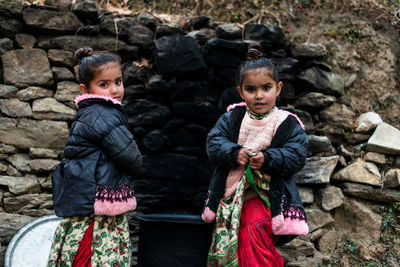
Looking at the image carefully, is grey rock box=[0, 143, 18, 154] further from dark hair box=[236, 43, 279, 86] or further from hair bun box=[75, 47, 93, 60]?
dark hair box=[236, 43, 279, 86]

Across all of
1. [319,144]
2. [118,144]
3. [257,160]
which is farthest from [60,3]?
[319,144]

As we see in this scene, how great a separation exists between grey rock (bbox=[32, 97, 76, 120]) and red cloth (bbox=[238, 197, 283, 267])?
208 centimetres

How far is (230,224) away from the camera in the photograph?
2178 millimetres

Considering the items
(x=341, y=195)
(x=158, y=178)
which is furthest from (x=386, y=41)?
(x=158, y=178)

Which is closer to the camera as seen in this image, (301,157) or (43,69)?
(301,157)

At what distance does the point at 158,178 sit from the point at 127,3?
80.1 inches

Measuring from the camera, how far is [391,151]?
10.8ft

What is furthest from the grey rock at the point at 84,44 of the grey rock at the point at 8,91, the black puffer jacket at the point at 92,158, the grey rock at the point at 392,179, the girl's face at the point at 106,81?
the grey rock at the point at 392,179

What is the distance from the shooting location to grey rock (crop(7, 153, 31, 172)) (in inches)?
127

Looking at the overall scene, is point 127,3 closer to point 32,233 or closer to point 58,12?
point 58,12

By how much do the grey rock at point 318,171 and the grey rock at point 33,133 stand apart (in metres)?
2.28

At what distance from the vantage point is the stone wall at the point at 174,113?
3.21m

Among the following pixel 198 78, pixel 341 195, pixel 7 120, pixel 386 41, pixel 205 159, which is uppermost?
pixel 386 41

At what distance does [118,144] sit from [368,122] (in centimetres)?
253
